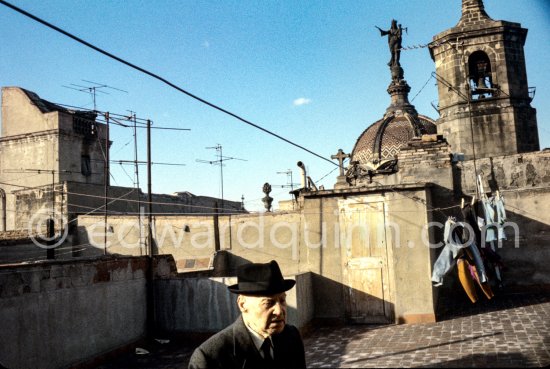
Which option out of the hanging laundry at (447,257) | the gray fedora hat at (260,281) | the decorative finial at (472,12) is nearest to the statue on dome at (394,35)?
the decorative finial at (472,12)

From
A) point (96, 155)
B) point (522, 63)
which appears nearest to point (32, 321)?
point (522, 63)

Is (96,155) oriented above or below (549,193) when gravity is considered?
above

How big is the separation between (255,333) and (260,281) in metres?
0.38

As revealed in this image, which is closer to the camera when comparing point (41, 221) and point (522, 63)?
point (522, 63)

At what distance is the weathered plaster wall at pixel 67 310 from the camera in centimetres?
877

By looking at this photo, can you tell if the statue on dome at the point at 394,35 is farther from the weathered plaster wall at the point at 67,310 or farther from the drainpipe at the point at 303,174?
the weathered plaster wall at the point at 67,310

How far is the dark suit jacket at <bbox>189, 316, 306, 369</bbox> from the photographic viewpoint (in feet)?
10.4

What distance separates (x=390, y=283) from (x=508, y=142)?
467 inches

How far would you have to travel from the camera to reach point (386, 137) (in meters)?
30.8

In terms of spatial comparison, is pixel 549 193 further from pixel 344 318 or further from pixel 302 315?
pixel 302 315

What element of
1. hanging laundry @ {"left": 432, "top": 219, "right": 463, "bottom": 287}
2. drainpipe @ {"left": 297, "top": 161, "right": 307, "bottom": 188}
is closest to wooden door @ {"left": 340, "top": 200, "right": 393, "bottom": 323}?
hanging laundry @ {"left": 432, "top": 219, "right": 463, "bottom": 287}

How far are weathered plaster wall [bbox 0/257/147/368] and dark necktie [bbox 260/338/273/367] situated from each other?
6959 millimetres

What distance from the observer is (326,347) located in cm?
1120

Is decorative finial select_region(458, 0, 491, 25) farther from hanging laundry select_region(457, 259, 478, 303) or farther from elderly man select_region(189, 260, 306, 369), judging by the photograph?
elderly man select_region(189, 260, 306, 369)
